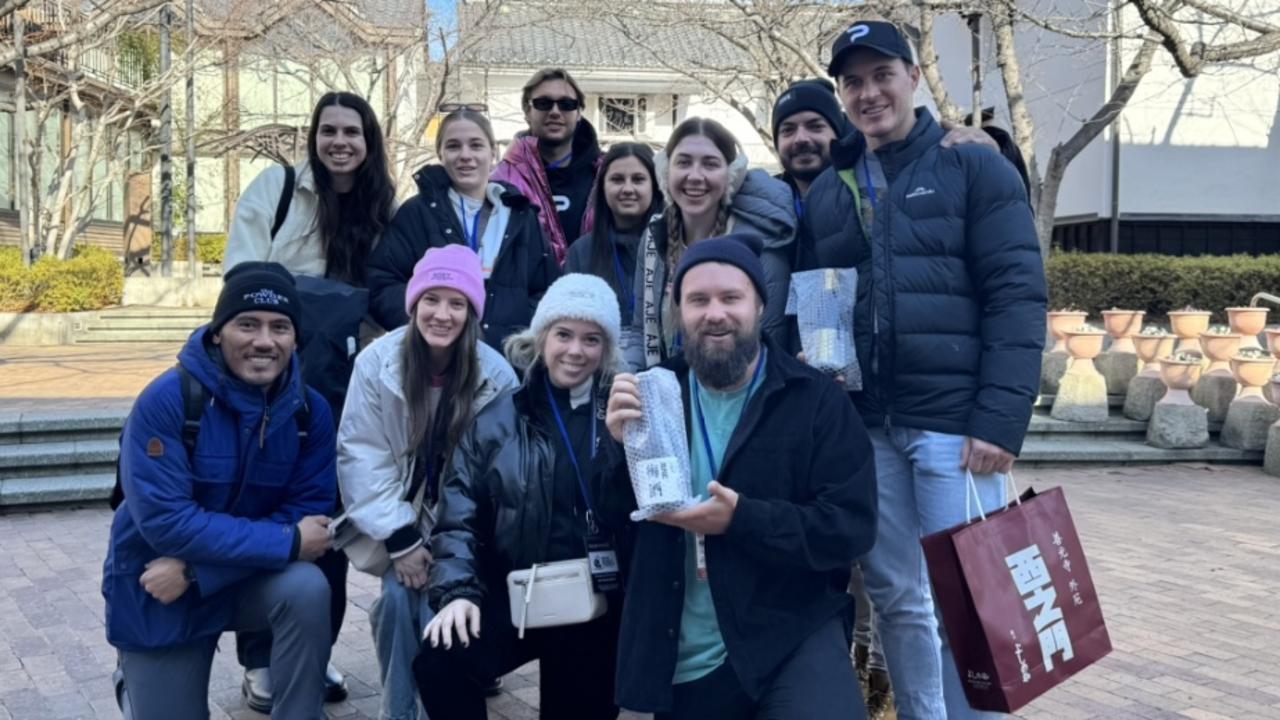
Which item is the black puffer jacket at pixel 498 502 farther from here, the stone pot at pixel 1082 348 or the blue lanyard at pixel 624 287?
the stone pot at pixel 1082 348

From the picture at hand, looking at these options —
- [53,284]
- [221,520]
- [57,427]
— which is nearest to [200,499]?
[221,520]

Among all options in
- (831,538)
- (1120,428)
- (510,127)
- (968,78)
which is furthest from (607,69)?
(831,538)

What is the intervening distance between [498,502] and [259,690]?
1.67 metres

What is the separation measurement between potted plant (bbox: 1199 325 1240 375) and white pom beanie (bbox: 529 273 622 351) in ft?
31.1

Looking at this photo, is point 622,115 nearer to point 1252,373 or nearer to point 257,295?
point 1252,373

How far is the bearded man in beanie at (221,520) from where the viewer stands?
3.33 m

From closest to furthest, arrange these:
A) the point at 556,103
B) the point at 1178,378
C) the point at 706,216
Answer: the point at 706,216 → the point at 556,103 → the point at 1178,378

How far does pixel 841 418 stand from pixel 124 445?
2215 mm

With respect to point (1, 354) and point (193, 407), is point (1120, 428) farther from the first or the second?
point (1, 354)

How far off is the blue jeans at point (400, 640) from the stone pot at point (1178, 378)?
9.29 meters

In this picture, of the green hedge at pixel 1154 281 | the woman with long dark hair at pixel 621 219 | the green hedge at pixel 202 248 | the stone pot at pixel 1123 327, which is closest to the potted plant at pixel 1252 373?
the stone pot at pixel 1123 327

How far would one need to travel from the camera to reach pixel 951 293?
328 centimetres

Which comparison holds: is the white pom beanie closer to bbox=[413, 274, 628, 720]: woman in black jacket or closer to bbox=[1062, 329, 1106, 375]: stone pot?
bbox=[413, 274, 628, 720]: woman in black jacket

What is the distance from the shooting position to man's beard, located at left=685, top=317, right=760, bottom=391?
3037 mm
